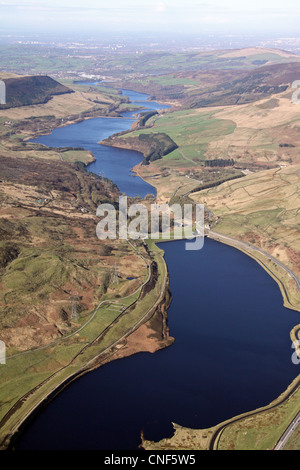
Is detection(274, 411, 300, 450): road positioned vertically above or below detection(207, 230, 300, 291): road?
below

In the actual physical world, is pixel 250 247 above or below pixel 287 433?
above

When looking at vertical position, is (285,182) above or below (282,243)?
above

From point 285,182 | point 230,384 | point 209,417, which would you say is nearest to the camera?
point 209,417

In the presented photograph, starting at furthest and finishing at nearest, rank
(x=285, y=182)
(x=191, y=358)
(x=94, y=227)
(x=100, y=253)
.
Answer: (x=285, y=182), (x=94, y=227), (x=100, y=253), (x=191, y=358)

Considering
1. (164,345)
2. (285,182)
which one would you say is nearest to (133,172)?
(285,182)

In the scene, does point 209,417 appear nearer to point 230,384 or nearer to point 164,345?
point 230,384

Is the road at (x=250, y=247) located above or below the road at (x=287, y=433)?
above

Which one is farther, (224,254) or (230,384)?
(224,254)

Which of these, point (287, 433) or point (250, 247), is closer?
point (287, 433)

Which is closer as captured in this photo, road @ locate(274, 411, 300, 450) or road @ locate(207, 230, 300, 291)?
road @ locate(274, 411, 300, 450)

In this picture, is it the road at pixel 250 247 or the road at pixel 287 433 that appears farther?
the road at pixel 250 247
